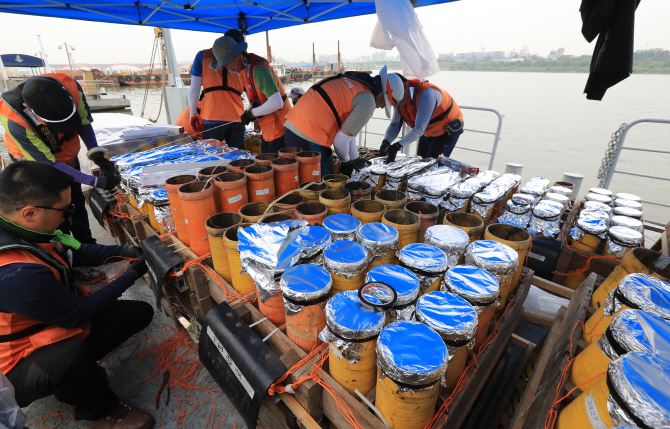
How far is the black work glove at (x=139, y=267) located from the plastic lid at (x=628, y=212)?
3987 mm

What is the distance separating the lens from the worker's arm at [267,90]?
3844 mm

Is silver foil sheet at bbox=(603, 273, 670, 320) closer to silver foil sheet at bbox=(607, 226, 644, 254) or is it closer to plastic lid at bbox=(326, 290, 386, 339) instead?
silver foil sheet at bbox=(607, 226, 644, 254)

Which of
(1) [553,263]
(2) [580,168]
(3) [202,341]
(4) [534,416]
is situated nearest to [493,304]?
(4) [534,416]

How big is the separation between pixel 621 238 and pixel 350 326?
214cm

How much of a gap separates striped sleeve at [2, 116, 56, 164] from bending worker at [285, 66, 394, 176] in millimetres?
2436

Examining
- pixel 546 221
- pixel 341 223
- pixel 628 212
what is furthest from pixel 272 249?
pixel 628 212

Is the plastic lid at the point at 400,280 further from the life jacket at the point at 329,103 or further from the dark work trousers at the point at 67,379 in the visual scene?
the life jacket at the point at 329,103

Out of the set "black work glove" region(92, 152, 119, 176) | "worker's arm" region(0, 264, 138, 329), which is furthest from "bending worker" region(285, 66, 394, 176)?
"worker's arm" region(0, 264, 138, 329)

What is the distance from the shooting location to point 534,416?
1160 millimetres

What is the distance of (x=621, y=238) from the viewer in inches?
79.4

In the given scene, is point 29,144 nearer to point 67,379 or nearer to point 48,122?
point 48,122

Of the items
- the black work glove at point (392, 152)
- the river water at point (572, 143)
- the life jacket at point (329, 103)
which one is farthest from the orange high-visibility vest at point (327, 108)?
the river water at point (572, 143)

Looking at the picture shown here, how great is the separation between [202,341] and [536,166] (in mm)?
8309

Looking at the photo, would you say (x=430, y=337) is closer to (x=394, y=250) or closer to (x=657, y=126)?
(x=394, y=250)
